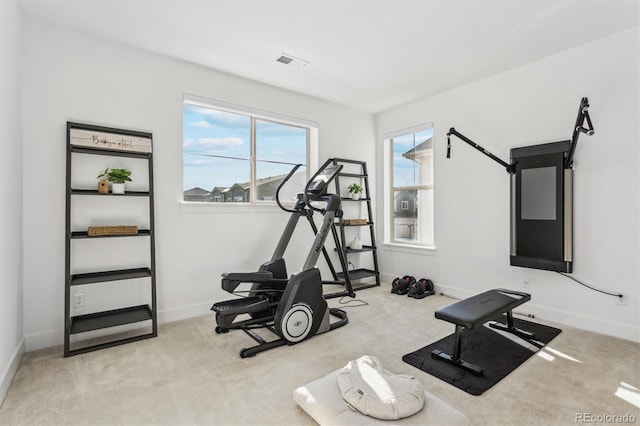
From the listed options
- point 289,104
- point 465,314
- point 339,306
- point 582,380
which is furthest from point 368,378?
point 289,104

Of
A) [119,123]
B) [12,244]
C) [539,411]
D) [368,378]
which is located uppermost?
[119,123]

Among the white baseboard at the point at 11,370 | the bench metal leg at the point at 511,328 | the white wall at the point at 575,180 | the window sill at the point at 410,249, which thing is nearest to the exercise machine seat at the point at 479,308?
the bench metal leg at the point at 511,328

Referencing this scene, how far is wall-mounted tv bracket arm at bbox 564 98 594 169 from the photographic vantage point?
2.85 metres

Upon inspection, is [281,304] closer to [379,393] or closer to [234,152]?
[379,393]

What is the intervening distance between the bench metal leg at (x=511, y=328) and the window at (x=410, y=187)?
63.6 inches

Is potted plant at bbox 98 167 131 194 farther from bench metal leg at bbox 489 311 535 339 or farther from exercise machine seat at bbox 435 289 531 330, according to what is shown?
bench metal leg at bbox 489 311 535 339

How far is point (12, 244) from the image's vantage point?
238cm

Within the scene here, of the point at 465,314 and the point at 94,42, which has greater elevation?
the point at 94,42

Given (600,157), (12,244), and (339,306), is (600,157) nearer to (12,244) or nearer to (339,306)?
(339,306)

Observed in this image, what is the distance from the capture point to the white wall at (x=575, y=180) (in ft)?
9.80

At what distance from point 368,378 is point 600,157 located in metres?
3.05

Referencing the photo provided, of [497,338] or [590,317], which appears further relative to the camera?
[590,317]

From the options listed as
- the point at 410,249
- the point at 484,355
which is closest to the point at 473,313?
the point at 484,355

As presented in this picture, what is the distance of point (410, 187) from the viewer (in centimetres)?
504
